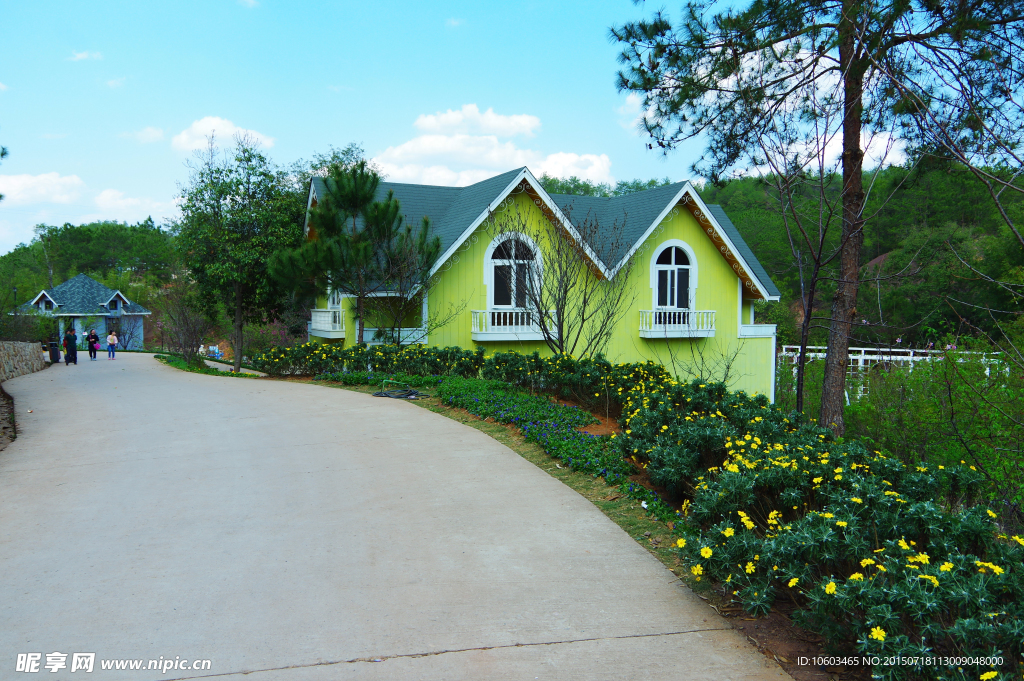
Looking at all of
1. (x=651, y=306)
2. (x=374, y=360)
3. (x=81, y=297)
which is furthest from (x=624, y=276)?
(x=81, y=297)

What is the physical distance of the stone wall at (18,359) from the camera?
19906mm

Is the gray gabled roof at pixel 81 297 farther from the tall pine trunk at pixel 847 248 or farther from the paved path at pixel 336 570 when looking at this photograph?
the tall pine trunk at pixel 847 248

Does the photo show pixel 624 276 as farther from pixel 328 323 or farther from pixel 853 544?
pixel 853 544

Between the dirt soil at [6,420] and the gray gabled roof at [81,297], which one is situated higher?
the gray gabled roof at [81,297]

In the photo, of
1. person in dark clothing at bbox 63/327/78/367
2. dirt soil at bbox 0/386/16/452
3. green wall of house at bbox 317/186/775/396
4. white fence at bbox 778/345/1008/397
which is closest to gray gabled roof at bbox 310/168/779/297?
green wall of house at bbox 317/186/775/396

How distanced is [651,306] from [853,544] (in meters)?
15.6

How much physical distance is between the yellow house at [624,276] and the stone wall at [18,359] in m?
8.99

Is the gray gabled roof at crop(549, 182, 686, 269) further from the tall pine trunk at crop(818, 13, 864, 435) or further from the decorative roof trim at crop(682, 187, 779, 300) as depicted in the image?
the tall pine trunk at crop(818, 13, 864, 435)

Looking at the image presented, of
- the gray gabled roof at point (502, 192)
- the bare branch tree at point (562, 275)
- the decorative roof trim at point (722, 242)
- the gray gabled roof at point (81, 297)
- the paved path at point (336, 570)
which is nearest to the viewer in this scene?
the paved path at point (336, 570)

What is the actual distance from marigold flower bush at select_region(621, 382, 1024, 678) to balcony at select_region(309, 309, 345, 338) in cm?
1395

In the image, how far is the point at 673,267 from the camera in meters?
19.3

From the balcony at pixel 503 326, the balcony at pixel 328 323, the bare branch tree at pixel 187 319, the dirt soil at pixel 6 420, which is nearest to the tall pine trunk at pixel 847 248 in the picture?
the balcony at pixel 503 326

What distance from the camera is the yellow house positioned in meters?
17.0

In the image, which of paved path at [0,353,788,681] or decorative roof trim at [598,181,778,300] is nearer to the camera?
paved path at [0,353,788,681]
